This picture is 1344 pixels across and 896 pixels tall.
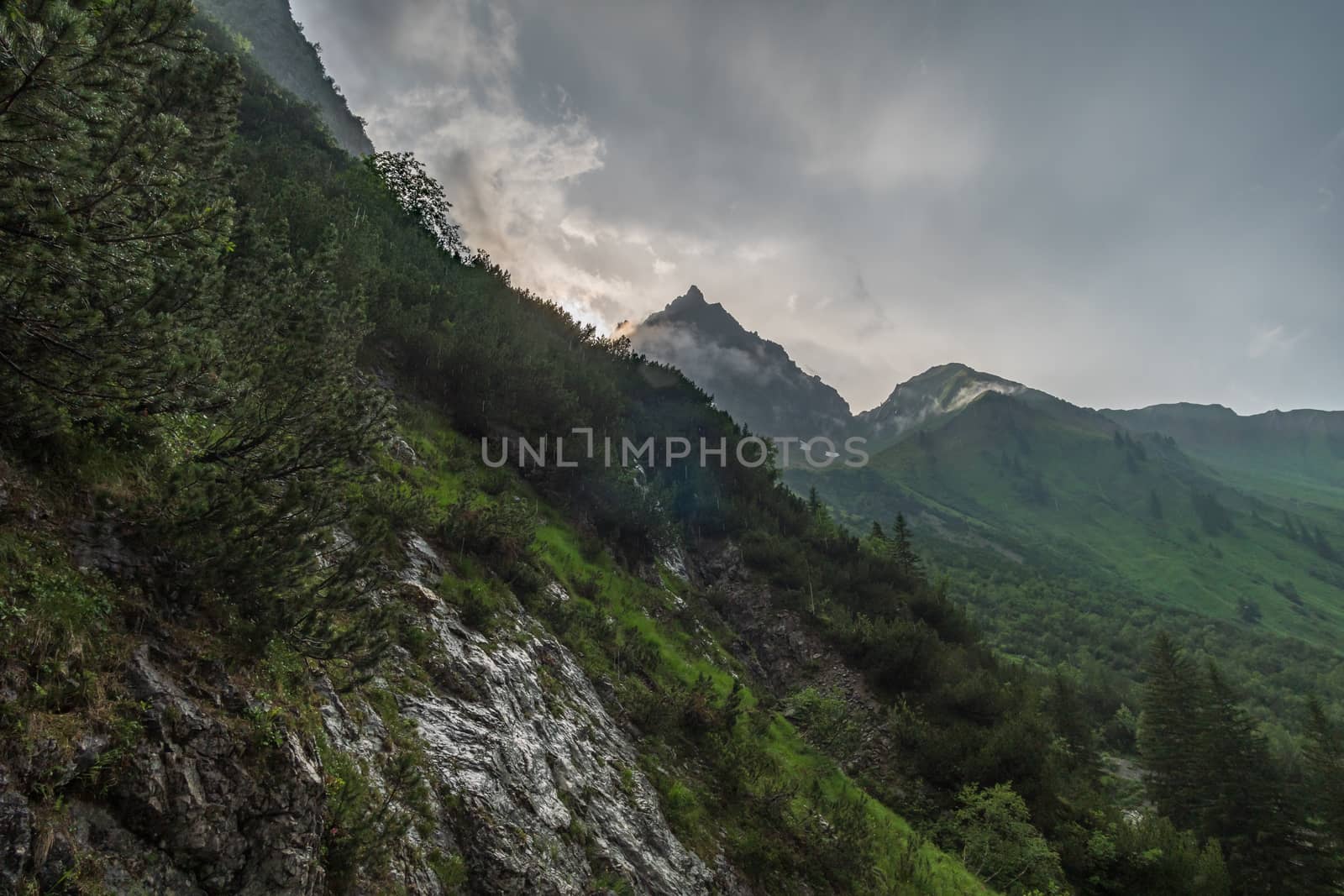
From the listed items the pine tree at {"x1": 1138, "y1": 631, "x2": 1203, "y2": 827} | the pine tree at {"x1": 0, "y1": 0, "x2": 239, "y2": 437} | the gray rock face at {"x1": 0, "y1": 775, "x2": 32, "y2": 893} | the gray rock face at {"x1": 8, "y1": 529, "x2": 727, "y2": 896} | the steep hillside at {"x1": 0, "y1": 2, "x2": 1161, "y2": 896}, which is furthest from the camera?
the pine tree at {"x1": 1138, "y1": 631, "x2": 1203, "y2": 827}

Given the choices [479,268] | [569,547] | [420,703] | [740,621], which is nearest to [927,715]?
[740,621]

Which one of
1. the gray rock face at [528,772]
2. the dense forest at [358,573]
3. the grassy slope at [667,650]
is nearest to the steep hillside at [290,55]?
the dense forest at [358,573]

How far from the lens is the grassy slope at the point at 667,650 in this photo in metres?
11.9

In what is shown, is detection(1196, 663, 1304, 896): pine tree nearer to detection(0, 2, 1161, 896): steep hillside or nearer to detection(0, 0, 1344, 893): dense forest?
detection(0, 0, 1344, 893): dense forest

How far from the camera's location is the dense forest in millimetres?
4410

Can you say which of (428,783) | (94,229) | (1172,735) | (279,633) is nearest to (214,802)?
(279,633)

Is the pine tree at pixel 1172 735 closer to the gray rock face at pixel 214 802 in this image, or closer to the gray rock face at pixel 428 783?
the gray rock face at pixel 428 783

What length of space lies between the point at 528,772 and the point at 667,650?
9.34 m

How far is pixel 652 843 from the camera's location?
952cm

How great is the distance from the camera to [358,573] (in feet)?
23.2

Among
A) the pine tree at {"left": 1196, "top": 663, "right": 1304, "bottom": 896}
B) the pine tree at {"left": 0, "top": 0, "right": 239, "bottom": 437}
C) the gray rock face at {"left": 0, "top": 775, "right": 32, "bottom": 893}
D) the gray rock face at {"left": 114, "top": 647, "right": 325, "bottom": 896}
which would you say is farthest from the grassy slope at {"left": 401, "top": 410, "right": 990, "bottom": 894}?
the pine tree at {"left": 1196, "top": 663, "right": 1304, "bottom": 896}

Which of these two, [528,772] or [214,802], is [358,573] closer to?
[214,802]

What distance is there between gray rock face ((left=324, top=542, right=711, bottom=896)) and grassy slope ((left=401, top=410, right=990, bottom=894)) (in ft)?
3.72

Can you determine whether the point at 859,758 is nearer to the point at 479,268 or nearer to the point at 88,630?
the point at 88,630
